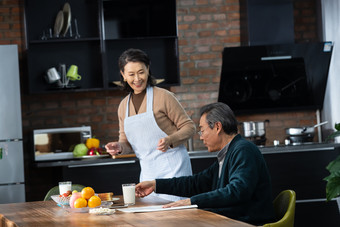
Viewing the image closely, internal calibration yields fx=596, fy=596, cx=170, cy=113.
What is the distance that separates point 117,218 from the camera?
2.25 meters

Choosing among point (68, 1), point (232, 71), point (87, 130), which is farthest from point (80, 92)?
point (232, 71)

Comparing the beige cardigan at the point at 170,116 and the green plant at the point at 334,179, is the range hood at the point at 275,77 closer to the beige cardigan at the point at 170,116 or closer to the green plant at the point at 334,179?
the green plant at the point at 334,179

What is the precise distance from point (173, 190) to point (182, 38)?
3110 mm

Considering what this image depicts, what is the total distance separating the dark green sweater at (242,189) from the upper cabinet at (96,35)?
2930 millimetres

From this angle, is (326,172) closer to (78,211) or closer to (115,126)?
(115,126)

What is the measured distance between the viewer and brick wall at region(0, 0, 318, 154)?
5.46 m

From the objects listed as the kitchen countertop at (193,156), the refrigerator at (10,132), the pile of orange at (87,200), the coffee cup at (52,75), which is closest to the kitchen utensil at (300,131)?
the kitchen countertop at (193,156)

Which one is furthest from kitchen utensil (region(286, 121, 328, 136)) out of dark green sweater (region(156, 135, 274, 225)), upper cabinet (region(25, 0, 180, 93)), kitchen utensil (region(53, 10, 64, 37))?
dark green sweater (region(156, 135, 274, 225))

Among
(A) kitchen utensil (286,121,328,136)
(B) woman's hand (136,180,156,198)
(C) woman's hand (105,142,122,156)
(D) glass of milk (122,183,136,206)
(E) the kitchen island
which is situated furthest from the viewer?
(A) kitchen utensil (286,121,328,136)

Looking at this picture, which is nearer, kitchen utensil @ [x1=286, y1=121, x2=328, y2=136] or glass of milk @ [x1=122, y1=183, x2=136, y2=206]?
glass of milk @ [x1=122, y1=183, x2=136, y2=206]

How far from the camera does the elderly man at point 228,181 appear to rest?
2396mm

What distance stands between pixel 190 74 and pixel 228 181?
3203 mm

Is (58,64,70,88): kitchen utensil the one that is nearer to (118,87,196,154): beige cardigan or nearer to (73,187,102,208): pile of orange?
(118,87,196,154): beige cardigan

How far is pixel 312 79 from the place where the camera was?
18.6ft
